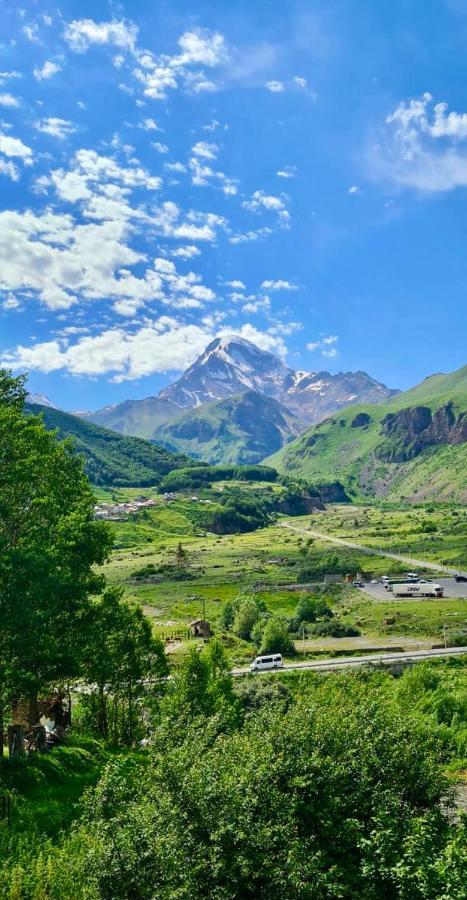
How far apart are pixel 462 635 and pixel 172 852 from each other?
10525cm

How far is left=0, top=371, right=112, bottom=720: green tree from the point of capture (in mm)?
28859

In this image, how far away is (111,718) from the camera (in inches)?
1971

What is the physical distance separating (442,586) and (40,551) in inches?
5823

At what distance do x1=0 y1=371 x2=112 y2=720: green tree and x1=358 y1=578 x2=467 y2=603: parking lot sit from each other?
12306 cm

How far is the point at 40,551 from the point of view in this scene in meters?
30.7

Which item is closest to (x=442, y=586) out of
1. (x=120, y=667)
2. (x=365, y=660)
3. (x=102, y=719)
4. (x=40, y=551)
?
(x=365, y=660)

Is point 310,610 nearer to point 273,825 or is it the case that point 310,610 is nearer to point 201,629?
point 201,629

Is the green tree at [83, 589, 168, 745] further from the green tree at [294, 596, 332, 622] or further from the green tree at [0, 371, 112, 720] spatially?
the green tree at [294, 596, 332, 622]

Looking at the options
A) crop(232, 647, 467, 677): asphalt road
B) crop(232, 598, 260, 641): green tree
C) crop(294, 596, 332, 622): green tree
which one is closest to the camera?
crop(232, 647, 467, 677): asphalt road

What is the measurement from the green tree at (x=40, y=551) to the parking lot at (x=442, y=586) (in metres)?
123

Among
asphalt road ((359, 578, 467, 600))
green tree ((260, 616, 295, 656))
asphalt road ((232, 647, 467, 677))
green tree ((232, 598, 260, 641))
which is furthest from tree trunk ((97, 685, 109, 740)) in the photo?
asphalt road ((359, 578, 467, 600))

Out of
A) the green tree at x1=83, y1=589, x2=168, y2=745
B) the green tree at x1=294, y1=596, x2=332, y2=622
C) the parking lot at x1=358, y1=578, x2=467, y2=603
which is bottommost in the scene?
the parking lot at x1=358, y1=578, x2=467, y2=603

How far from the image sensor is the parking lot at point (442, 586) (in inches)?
5846

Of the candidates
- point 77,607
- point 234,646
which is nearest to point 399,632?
point 234,646
